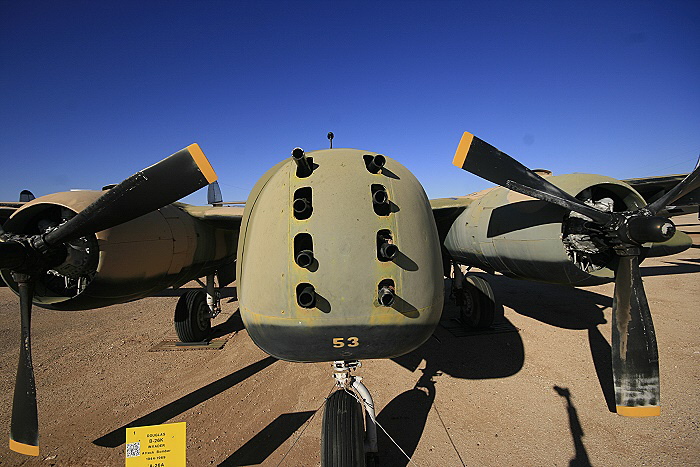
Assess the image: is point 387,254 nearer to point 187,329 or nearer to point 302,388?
point 302,388

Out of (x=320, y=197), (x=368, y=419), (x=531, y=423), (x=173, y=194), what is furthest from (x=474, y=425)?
(x=173, y=194)

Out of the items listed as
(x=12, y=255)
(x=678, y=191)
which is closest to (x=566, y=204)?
(x=678, y=191)

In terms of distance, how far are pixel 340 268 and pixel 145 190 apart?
2.83 metres

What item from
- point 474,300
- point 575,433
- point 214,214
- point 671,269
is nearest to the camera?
point 575,433

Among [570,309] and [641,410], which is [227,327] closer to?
[641,410]

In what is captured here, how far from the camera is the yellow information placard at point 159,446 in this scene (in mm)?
3189

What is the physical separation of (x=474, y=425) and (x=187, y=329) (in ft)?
22.0

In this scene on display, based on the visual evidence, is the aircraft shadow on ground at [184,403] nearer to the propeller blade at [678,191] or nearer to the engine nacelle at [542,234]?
the engine nacelle at [542,234]

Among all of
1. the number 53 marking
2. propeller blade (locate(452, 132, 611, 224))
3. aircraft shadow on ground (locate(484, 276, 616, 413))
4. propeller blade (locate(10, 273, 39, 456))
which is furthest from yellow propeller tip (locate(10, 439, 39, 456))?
aircraft shadow on ground (locate(484, 276, 616, 413))

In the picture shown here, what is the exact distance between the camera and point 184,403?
18.1 ft

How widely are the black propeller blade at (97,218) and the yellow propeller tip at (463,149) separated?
3.16m

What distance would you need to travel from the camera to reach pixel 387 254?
2.85 metres

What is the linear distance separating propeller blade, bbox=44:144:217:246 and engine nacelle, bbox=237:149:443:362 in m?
1.17

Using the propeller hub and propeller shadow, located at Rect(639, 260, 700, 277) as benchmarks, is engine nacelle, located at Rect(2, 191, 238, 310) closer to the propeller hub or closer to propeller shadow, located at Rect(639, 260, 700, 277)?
the propeller hub
